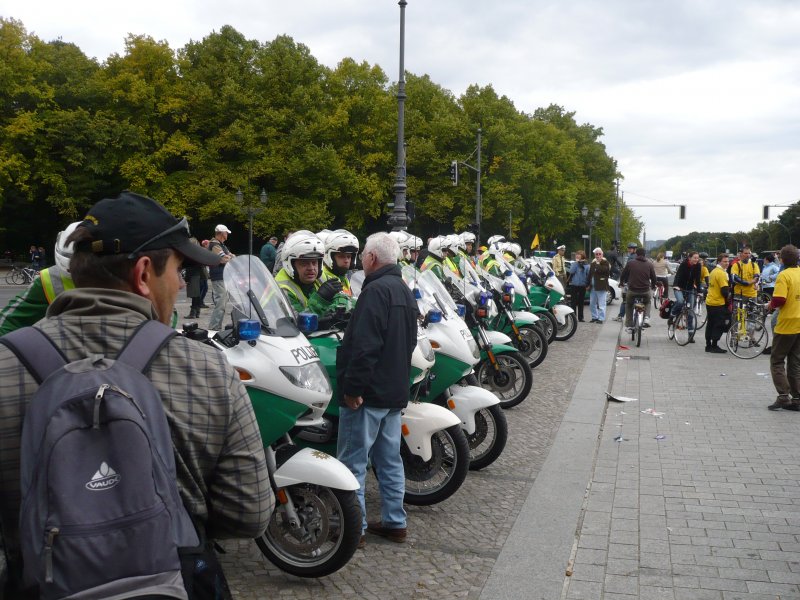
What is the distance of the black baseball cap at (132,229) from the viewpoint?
179cm

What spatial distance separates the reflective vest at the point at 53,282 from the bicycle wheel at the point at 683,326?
13.2 m

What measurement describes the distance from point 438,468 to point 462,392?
911 millimetres

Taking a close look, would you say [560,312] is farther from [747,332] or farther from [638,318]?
[747,332]

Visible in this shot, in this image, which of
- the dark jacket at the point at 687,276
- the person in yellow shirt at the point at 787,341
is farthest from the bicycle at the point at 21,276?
the person in yellow shirt at the point at 787,341

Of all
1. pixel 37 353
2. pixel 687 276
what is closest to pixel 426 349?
pixel 37 353

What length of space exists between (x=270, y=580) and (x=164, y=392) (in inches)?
114

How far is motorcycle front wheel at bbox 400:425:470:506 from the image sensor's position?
5.29m

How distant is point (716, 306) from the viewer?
13930 millimetres

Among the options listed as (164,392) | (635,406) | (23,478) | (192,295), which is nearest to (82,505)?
(23,478)

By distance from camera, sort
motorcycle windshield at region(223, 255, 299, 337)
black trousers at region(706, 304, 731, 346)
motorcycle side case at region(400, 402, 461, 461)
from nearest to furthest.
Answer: motorcycle windshield at region(223, 255, 299, 337) → motorcycle side case at region(400, 402, 461, 461) → black trousers at region(706, 304, 731, 346)

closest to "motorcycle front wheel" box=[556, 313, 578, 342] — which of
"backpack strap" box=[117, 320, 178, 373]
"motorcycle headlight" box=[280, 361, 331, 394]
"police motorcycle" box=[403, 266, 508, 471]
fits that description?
"police motorcycle" box=[403, 266, 508, 471]

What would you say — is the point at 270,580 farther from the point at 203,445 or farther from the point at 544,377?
the point at 544,377

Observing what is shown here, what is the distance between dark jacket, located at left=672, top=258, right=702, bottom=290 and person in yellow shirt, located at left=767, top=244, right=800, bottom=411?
22.3 ft

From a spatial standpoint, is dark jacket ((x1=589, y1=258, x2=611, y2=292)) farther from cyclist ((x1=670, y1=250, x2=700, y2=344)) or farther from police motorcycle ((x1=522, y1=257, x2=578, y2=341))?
police motorcycle ((x1=522, y1=257, x2=578, y2=341))
